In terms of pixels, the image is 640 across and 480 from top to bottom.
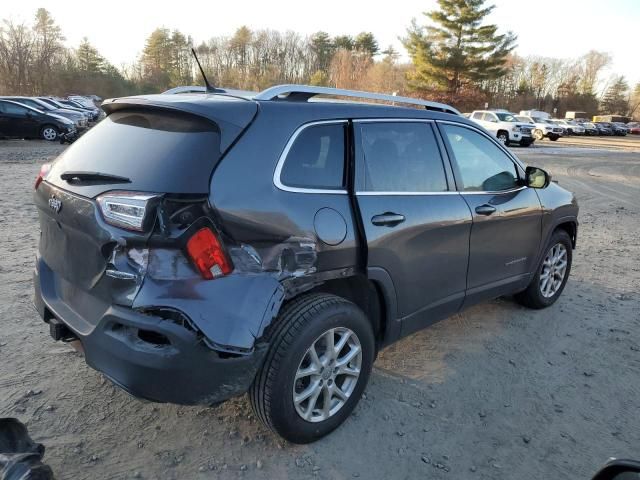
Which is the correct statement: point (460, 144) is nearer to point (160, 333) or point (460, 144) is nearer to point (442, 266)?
point (442, 266)

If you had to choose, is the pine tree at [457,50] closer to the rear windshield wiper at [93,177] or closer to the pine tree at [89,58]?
the pine tree at [89,58]

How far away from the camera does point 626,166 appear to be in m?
18.8

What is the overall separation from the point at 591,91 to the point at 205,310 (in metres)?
99.2

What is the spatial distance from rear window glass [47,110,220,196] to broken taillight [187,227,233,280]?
0.67 ft

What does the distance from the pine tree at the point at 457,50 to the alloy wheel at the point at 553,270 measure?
52.2 meters

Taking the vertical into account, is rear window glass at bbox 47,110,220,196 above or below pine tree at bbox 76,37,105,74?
below

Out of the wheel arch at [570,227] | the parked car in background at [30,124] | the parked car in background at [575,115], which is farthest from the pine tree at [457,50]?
the wheel arch at [570,227]

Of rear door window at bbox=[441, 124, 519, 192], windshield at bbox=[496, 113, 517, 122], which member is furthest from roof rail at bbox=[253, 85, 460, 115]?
windshield at bbox=[496, 113, 517, 122]

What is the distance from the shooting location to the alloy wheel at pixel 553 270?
4.50 m

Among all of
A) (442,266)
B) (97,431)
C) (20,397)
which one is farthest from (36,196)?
(442,266)

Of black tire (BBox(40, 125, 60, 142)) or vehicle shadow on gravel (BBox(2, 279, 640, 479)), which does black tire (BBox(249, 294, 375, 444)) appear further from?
black tire (BBox(40, 125, 60, 142))

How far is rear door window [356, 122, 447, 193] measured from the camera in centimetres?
287

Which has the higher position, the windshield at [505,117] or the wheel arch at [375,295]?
the windshield at [505,117]

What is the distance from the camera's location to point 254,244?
2297 millimetres
